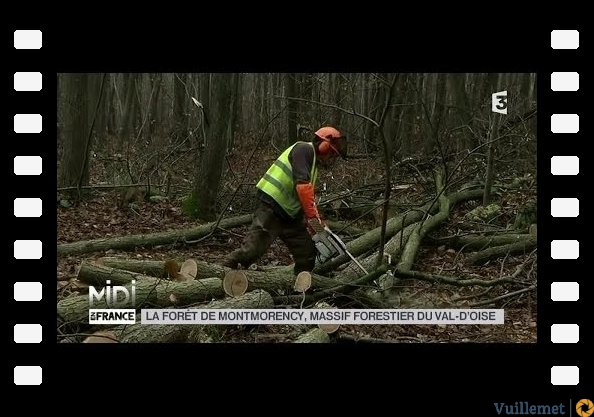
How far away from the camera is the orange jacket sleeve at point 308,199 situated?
643 centimetres

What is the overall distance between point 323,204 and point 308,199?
1.12 m

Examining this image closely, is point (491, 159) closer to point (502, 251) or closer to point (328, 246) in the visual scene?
point (502, 251)

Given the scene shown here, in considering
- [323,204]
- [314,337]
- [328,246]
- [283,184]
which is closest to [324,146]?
[283,184]

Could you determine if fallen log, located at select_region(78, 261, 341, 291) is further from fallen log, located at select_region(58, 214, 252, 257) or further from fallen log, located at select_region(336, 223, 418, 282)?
fallen log, located at select_region(58, 214, 252, 257)

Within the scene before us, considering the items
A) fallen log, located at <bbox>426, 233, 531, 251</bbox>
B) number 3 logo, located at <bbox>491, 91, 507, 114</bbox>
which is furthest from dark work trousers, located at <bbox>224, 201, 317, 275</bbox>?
number 3 logo, located at <bbox>491, 91, 507, 114</bbox>

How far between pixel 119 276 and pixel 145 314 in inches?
20.1

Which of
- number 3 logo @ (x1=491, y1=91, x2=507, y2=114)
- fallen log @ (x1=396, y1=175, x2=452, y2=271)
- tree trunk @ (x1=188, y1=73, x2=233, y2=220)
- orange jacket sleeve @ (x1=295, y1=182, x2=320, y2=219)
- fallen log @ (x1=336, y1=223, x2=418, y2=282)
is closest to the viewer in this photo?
number 3 logo @ (x1=491, y1=91, x2=507, y2=114)

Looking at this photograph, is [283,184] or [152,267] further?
[283,184]

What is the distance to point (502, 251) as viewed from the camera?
23.0 ft

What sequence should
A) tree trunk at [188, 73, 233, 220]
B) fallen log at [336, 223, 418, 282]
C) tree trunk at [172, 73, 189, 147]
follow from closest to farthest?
1. fallen log at [336, 223, 418, 282]
2. tree trunk at [188, 73, 233, 220]
3. tree trunk at [172, 73, 189, 147]

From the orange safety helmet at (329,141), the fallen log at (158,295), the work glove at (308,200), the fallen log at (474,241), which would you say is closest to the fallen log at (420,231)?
the fallen log at (474,241)

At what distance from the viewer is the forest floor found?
19.0ft

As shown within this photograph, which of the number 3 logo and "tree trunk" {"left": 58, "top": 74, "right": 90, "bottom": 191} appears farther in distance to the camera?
"tree trunk" {"left": 58, "top": 74, "right": 90, "bottom": 191}

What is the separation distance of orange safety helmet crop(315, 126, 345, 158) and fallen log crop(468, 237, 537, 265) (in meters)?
2.00
